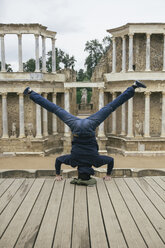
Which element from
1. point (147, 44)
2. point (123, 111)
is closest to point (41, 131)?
point (123, 111)

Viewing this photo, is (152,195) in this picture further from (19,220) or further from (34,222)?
(19,220)

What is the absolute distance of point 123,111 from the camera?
954 inches

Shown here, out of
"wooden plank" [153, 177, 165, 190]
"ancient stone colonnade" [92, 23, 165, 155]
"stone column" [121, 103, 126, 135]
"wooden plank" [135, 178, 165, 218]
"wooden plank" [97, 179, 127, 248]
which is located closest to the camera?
"wooden plank" [97, 179, 127, 248]

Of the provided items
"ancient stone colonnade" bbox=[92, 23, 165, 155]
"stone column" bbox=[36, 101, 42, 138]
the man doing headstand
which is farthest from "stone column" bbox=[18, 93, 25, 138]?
the man doing headstand

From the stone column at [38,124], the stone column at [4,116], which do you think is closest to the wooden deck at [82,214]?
the stone column at [38,124]

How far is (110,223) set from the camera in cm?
410

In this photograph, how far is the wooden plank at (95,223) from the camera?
3598 millimetres

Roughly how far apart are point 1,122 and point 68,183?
62.9 feet

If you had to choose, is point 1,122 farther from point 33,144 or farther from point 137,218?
point 137,218

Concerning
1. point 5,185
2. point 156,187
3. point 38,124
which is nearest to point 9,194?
point 5,185

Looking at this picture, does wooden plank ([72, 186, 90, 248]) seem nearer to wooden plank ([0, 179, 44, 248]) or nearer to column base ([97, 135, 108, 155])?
wooden plank ([0, 179, 44, 248])

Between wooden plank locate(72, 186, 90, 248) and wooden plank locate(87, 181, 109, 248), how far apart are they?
2.8 inches

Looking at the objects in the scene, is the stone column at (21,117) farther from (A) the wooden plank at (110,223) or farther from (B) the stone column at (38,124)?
(A) the wooden plank at (110,223)

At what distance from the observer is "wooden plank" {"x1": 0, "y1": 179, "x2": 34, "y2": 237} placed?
4.17 metres
